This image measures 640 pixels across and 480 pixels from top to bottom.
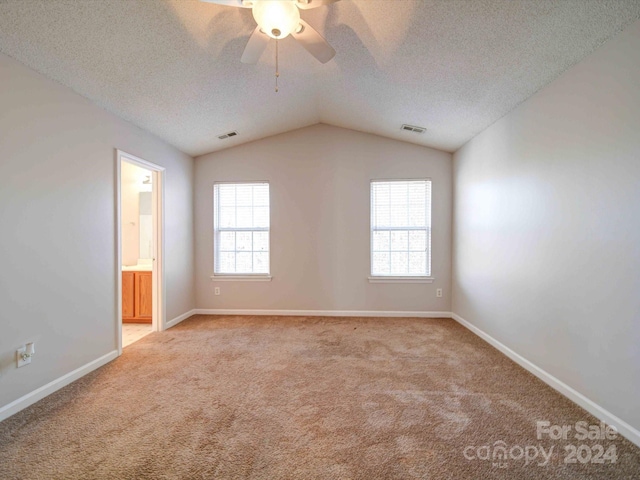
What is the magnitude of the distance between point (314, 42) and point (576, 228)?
7.53 ft

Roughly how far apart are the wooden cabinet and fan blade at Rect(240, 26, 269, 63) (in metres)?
3.22

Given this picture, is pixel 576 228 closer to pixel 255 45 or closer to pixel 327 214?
pixel 255 45

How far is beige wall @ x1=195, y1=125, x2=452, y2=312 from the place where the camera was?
4262 mm

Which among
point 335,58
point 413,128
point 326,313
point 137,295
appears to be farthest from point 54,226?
point 413,128

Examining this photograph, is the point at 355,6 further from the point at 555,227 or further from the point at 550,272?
the point at 550,272

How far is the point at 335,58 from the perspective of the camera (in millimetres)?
2590

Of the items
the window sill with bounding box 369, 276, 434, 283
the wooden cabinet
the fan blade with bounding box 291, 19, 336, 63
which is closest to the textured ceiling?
the fan blade with bounding box 291, 19, 336, 63

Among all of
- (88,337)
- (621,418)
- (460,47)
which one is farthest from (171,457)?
(460,47)

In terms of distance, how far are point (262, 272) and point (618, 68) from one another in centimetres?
419

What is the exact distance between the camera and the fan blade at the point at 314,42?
175cm

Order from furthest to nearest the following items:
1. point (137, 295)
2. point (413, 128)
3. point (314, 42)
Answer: point (137, 295)
point (413, 128)
point (314, 42)

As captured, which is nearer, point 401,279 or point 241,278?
point 401,279

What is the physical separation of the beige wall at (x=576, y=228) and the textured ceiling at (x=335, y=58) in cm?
27

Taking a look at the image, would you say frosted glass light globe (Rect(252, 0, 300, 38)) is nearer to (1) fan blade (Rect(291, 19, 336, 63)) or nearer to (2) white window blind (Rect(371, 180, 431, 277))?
A: (1) fan blade (Rect(291, 19, 336, 63))
